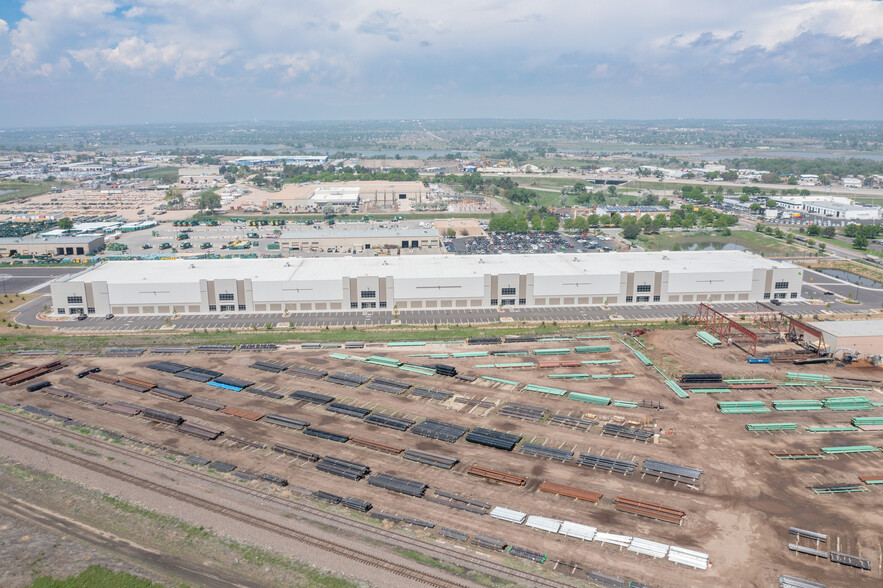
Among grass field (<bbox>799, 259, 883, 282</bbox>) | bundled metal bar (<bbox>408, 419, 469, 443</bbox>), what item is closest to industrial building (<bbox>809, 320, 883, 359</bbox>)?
grass field (<bbox>799, 259, 883, 282</bbox>)

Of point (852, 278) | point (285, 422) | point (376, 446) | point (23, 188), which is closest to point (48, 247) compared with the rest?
point (285, 422)

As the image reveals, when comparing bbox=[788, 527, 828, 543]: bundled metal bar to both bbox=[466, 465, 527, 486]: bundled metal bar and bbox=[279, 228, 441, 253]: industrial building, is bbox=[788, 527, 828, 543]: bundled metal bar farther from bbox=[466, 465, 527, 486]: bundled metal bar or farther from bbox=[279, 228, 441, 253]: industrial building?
bbox=[279, 228, 441, 253]: industrial building

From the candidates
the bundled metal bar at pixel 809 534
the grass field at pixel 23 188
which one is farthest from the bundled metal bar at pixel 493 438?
the grass field at pixel 23 188

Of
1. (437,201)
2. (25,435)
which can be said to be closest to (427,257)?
(25,435)

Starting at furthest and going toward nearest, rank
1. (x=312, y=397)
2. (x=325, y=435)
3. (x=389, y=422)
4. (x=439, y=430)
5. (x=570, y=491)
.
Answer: (x=312, y=397)
(x=389, y=422)
(x=439, y=430)
(x=325, y=435)
(x=570, y=491)

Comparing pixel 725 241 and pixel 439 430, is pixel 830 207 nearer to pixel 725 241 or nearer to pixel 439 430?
pixel 725 241

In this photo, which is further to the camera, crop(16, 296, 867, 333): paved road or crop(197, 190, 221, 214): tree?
crop(197, 190, 221, 214): tree

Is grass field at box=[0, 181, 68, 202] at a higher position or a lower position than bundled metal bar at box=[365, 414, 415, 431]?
higher
